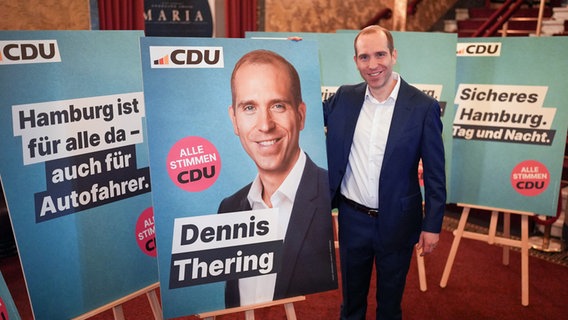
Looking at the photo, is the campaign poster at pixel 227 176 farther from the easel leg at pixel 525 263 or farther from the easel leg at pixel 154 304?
the easel leg at pixel 525 263

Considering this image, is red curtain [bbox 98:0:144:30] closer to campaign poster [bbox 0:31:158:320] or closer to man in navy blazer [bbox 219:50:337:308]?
campaign poster [bbox 0:31:158:320]

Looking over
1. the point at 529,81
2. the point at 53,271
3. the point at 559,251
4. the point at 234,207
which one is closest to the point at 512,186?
the point at 529,81

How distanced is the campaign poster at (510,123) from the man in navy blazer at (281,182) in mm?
1694

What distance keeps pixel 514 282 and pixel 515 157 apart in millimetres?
952

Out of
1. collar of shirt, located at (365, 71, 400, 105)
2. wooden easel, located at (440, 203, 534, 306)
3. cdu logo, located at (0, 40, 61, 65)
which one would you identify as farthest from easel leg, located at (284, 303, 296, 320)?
wooden easel, located at (440, 203, 534, 306)

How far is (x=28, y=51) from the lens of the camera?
5.88 feet

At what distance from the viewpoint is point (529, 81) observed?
10.0 ft

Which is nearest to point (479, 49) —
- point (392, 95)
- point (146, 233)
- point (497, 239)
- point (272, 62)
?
point (497, 239)

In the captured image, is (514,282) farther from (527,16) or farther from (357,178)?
(527,16)

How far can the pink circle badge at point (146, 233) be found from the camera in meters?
2.15

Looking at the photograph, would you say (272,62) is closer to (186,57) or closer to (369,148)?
(186,57)

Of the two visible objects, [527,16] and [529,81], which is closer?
[529,81]

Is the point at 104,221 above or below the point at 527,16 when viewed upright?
below

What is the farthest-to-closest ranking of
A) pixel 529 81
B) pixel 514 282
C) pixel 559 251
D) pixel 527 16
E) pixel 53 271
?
pixel 527 16 < pixel 559 251 < pixel 514 282 < pixel 529 81 < pixel 53 271
